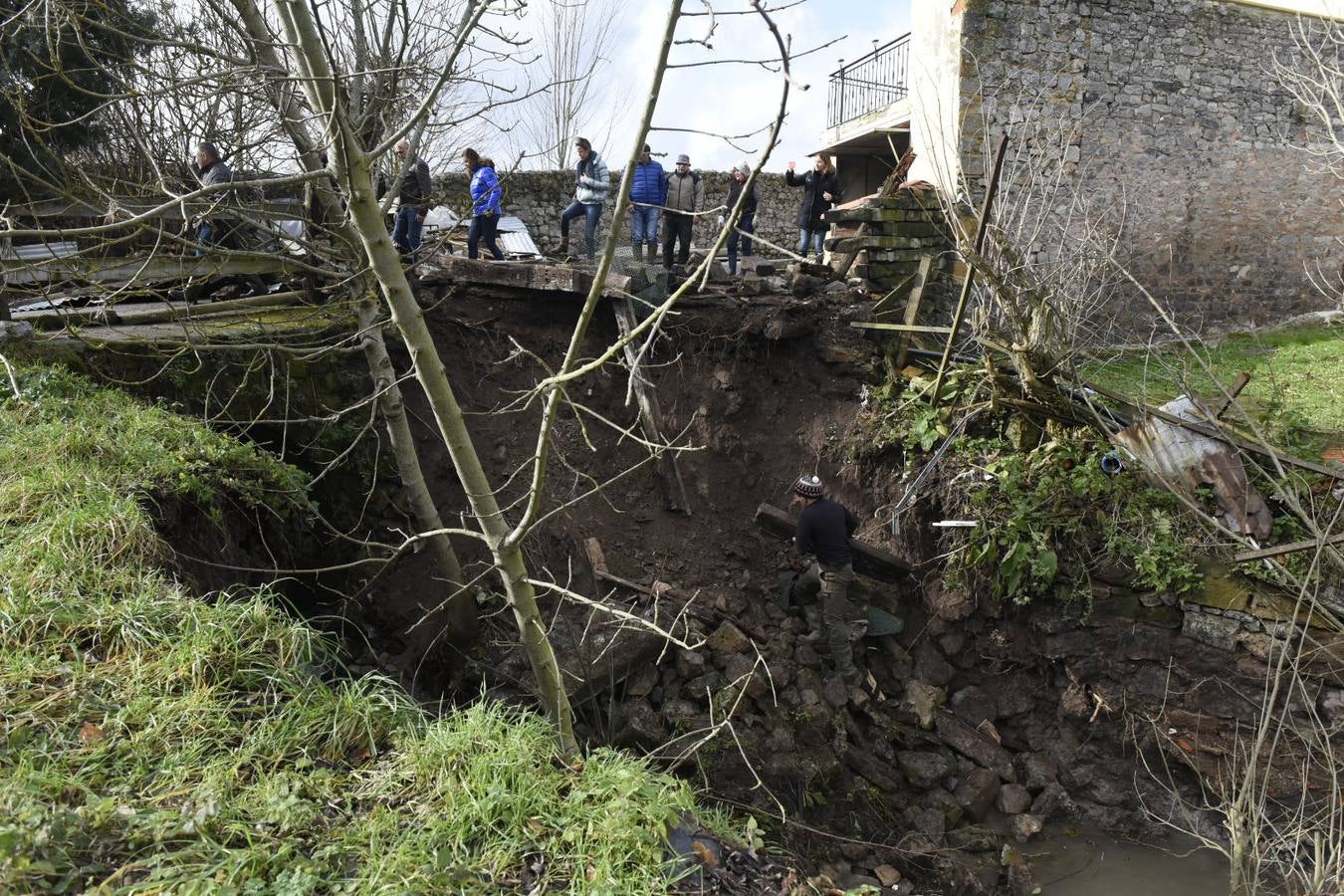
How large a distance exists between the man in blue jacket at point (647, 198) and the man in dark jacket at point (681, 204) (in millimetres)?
291

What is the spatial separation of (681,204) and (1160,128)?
6266 millimetres

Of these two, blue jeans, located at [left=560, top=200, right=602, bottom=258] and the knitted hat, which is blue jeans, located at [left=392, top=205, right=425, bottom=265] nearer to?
blue jeans, located at [left=560, top=200, right=602, bottom=258]

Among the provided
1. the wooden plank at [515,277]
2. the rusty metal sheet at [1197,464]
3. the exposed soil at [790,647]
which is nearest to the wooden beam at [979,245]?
the exposed soil at [790,647]

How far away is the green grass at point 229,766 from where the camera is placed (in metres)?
2.31

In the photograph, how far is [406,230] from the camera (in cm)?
879

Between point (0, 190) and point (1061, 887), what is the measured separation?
1265 cm

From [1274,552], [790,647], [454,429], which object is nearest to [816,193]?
[790,647]

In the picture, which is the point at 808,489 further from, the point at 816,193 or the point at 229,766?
the point at 816,193

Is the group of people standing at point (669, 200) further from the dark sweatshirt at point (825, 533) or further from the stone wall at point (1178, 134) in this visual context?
the dark sweatshirt at point (825, 533)

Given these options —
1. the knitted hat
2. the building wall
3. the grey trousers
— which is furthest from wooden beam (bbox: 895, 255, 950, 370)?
the grey trousers

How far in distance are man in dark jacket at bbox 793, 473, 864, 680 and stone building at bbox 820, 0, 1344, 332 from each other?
399 centimetres

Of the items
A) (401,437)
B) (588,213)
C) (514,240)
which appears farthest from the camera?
(514,240)

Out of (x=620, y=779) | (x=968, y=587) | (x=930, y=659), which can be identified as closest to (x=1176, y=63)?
(x=968, y=587)

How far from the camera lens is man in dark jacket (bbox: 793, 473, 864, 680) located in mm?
6762
